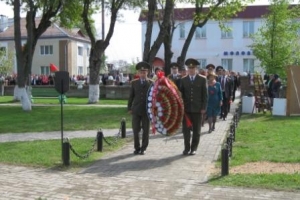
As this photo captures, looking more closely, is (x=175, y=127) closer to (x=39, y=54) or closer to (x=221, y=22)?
(x=221, y=22)

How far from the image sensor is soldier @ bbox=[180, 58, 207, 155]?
10141mm

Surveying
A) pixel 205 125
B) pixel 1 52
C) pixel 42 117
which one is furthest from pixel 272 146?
pixel 1 52

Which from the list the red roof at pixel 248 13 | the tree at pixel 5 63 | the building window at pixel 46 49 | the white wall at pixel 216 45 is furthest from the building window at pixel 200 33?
the building window at pixel 46 49

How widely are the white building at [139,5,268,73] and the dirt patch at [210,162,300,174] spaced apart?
39.1 metres

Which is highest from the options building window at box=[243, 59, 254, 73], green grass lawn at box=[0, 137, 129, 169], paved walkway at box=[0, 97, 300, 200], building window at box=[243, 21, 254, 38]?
Result: building window at box=[243, 21, 254, 38]

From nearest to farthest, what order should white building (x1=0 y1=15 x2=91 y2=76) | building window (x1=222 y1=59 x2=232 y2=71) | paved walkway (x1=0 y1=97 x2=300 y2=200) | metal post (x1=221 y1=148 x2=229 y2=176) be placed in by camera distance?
paved walkway (x1=0 y1=97 x2=300 y2=200)
metal post (x1=221 y1=148 x2=229 y2=176)
building window (x1=222 y1=59 x2=232 y2=71)
white building (x1=0 y1=15 x2=91 y2=76)

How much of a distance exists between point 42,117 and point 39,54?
46142 mm

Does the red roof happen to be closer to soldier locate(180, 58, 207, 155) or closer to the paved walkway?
soldier locate(180, 58, 207, 155)

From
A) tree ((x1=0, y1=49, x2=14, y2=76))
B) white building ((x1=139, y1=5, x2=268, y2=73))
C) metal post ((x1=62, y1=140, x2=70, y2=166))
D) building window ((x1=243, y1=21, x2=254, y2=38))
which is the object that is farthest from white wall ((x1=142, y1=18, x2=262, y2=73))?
metal post ((x1=62, y1=140, x2=70, y2=166))

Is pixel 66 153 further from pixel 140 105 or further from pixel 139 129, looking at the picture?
pixel 140 105

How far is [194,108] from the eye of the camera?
400 inches

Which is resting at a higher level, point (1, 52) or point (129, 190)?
point (1, 52)

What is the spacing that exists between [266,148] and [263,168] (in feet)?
7.21

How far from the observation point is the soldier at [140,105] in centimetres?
1017
